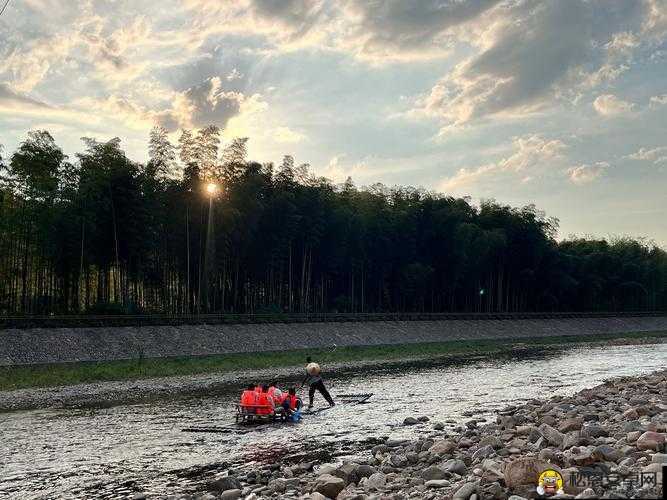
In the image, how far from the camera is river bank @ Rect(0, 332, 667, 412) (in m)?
25.3

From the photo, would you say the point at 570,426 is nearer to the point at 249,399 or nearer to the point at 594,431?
the point at 594,431

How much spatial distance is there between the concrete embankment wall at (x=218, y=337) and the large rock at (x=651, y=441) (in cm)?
3228

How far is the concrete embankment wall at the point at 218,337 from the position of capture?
1417 inches

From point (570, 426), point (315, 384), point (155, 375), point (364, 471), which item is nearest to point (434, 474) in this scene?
point (364, 471)

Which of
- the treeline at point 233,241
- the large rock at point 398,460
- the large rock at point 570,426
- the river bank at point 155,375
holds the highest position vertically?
the treeline at point 233,241

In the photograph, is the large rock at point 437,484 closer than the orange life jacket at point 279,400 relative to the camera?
Yes

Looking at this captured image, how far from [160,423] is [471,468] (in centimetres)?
1169

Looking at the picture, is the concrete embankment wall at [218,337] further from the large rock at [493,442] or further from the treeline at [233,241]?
the large rock at [493,442]

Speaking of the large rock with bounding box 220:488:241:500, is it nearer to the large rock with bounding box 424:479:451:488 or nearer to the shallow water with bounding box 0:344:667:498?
the shallow water with bounding box 0:344:667:498

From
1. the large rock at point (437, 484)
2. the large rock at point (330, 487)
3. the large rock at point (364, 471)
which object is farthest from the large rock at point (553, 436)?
the large rock at point (330, 487)

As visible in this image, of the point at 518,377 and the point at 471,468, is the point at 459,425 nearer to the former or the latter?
the point at 471,468

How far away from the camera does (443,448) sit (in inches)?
488

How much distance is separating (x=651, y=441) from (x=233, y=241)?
48.3 metres

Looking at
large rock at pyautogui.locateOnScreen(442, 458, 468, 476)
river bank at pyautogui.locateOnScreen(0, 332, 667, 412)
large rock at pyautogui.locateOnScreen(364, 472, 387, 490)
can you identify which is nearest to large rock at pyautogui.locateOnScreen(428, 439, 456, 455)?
large rock at pyautogui.locateOnScreen(442, 458, 468, 476)
